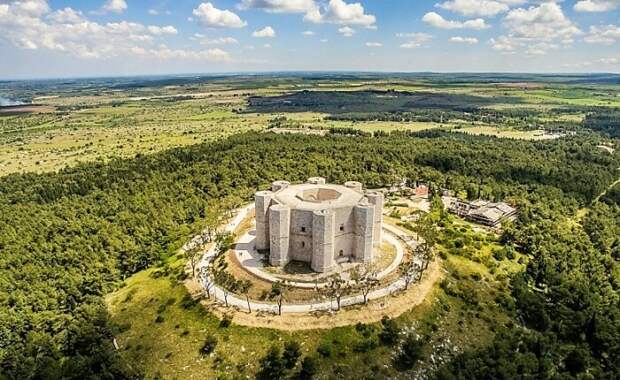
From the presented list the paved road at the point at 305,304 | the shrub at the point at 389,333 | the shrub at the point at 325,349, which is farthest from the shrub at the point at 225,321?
the shrub at the point at 389,333

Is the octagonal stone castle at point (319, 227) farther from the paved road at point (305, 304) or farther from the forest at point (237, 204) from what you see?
the forest at point (237, 204)

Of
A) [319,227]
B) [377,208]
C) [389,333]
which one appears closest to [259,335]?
[389,333]

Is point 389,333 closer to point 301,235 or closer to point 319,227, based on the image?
point 319,227

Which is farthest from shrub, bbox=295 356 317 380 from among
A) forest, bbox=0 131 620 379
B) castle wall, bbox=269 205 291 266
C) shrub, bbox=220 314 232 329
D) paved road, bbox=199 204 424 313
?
castle wall, bbox=269 205 291 266

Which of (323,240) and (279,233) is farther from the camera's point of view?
(279,233)

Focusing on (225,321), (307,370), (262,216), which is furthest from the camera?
(262,216)

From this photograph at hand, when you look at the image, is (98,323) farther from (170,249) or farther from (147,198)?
(147,198)

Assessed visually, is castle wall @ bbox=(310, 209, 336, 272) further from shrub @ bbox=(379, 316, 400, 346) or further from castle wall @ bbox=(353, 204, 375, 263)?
shrub @ bbox=(379, 316, 400, 346)
